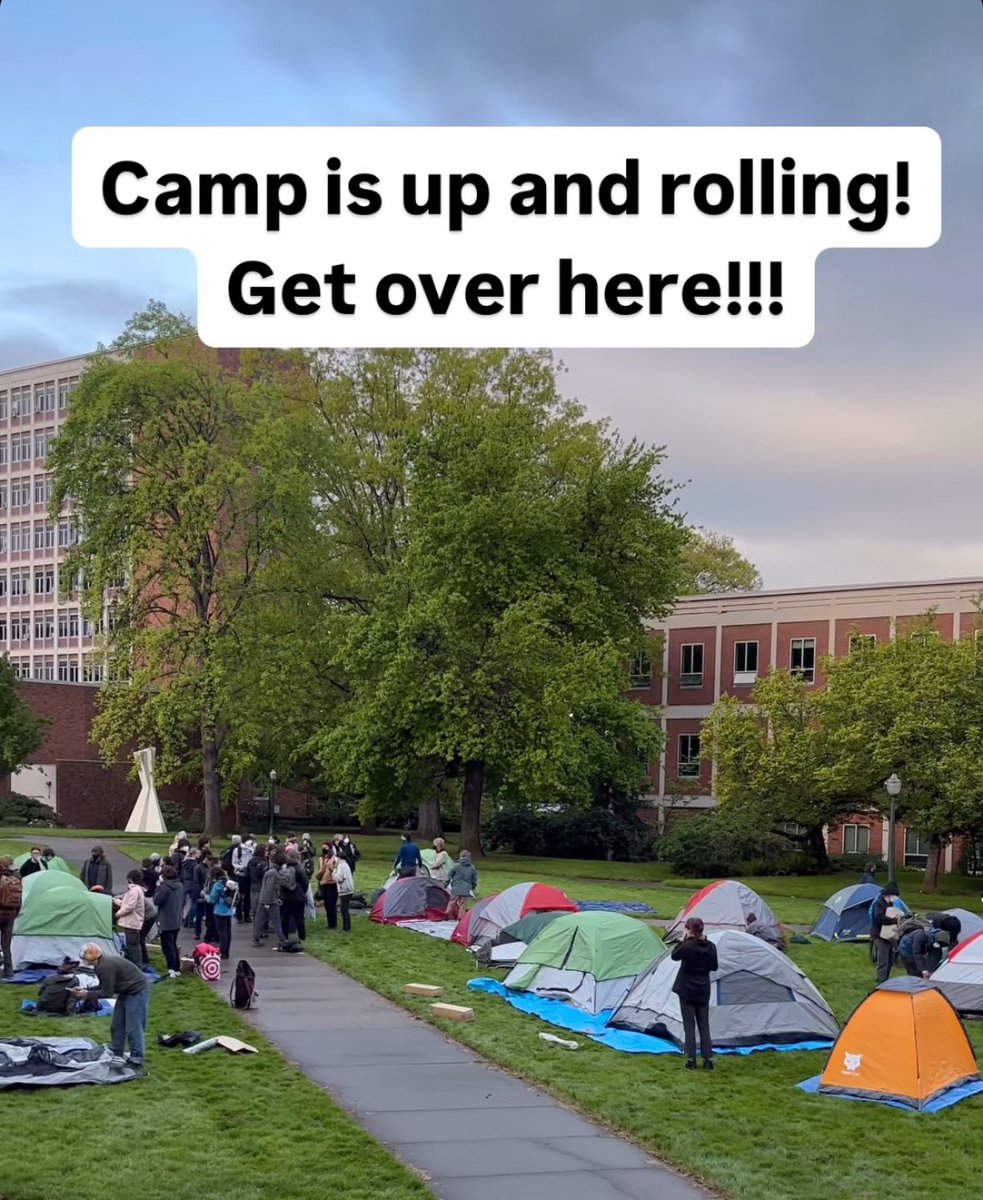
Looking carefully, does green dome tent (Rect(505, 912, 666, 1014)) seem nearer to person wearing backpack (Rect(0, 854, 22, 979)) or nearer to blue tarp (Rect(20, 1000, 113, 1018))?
blue tarp (Rect(20, 1000, 113, 1018))

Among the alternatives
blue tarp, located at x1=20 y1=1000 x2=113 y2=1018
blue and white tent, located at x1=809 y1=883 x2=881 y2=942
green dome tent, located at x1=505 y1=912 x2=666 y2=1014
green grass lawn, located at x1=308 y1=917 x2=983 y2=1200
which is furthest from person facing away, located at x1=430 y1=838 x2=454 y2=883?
blue tarp, located at x1=20 y1=1000 x2=113 y2=1018

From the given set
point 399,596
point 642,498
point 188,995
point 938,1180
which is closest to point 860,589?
point 642,498

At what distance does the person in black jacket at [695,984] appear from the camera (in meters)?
18.0

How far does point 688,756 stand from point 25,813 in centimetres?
2865

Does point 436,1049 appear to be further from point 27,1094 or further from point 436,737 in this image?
point 436,737

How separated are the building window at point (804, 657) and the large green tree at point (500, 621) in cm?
1083

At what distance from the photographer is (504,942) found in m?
26.3

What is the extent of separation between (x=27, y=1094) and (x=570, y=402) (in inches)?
1897

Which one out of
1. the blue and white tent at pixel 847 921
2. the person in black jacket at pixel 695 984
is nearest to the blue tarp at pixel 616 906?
the blue and white tent at pixel 847 921

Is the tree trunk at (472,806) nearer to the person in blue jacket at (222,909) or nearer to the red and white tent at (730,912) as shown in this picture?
the red and white tent at (730,912)

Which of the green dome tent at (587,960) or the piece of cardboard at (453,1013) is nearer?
the piece of cardboard at (453,1013)

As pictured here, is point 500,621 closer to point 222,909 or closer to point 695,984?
point 222,909

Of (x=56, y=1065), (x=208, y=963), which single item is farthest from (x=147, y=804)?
(x=56, y=1065)

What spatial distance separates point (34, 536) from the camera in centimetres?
10288
